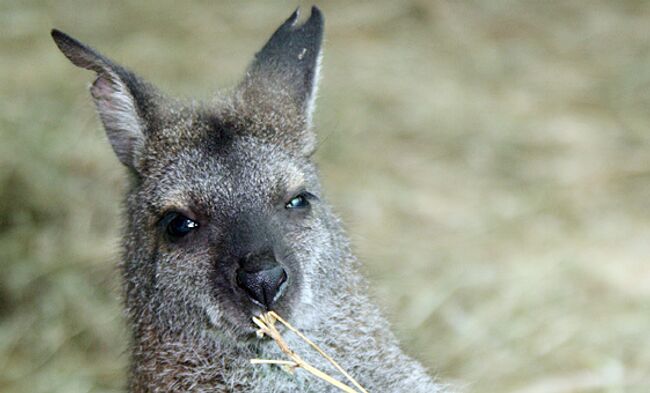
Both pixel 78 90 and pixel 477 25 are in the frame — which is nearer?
pixel 78 90

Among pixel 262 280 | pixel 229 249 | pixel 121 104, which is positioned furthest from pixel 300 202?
pixel 121 104

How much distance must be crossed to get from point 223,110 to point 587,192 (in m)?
4.71

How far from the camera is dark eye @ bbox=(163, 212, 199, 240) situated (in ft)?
15.9

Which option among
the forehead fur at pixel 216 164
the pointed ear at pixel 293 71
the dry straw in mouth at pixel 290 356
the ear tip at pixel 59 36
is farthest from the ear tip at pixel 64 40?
the dry straw in mouth at pixel 290 356

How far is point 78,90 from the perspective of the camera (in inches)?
378

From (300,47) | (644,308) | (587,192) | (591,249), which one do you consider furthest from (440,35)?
(300,47)

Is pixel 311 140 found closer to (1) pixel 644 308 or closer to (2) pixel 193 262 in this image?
(2) pixel 193 262

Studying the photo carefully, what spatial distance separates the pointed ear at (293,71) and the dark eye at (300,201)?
1.59ft

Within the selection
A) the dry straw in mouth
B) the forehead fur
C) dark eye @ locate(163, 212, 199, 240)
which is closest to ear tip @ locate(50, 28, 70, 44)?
the forehead fur

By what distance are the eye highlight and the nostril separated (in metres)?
0.55

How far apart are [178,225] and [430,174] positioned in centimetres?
501

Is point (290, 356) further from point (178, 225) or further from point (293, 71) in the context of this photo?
point (293, 71)

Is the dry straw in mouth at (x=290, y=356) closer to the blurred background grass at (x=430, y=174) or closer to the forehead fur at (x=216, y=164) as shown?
the forehead fur at (x=216, y=164)

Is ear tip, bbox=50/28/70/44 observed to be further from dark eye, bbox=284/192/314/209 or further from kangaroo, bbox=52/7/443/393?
dark eye, bbox=284/192/314/209
